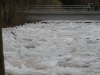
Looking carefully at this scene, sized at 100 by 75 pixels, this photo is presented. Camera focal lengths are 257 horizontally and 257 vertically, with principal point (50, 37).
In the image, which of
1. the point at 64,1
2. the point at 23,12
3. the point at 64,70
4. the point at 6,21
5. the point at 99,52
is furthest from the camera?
the point at 64,1

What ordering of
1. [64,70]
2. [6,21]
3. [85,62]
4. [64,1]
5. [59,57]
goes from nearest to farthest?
[64,70], [85,62], [59,57], [6,21], [64,1]

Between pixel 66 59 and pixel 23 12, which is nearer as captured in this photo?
pixel 66 59

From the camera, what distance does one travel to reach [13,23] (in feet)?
77.5

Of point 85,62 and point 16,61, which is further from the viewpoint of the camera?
point 85,62

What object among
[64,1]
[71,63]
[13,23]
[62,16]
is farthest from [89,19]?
[71,63]

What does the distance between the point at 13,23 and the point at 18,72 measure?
59.9 feet

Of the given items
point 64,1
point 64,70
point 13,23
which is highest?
point 64,1

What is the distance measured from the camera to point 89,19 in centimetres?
3272

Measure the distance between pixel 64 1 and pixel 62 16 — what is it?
20.7 m

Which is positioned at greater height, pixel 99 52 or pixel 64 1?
pixel 64 1

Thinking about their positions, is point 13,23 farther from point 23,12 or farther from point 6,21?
point 23,12

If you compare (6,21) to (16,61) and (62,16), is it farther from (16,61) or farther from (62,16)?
(16,61)

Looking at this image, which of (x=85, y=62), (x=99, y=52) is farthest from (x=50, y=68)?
(x=99, y=52)

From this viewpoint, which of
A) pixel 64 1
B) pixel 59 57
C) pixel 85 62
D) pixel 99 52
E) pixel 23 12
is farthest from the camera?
pixel 64 1
